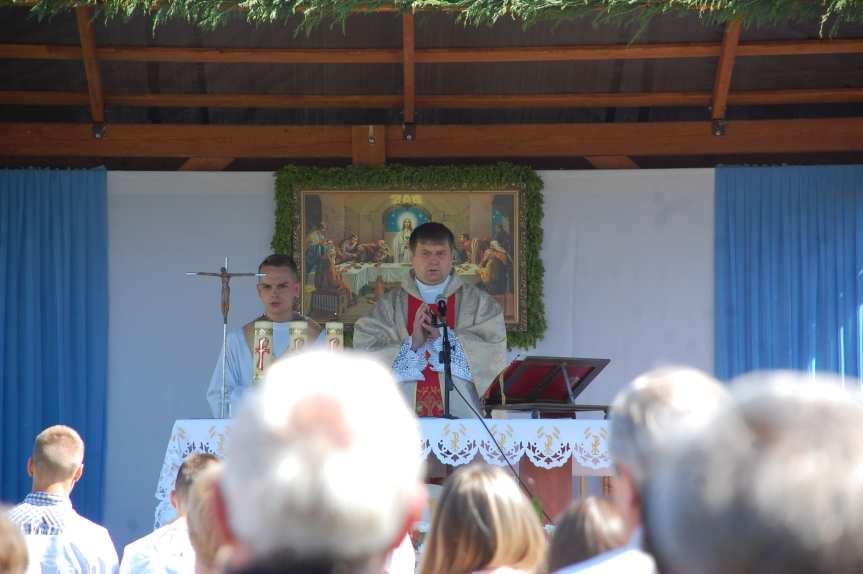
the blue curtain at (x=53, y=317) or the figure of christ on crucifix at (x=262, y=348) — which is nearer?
the figure of christ on crucifix at (x=262, y=348)

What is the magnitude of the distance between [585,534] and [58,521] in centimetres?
263

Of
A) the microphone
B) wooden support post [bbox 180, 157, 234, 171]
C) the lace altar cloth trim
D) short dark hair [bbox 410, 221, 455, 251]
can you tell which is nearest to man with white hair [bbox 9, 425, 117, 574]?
the lace altar cloth trim

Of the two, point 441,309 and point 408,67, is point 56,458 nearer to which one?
point 441,309

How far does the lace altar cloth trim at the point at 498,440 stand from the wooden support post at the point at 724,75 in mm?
3335

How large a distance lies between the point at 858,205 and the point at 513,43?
9.81 feet

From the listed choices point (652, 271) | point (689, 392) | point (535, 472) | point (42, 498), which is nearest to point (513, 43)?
point (652, 271)

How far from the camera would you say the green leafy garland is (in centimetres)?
949

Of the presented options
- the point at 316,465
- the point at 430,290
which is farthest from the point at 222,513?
the point at 430,290

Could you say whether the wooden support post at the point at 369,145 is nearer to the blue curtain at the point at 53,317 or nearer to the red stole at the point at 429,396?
the blue curtain at the point at 53,317

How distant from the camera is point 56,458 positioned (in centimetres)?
468

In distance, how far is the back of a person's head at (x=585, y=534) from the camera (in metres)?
2.62

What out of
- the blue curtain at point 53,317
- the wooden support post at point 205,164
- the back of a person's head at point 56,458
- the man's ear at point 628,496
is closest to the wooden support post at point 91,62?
the blue curtain at point 53,317

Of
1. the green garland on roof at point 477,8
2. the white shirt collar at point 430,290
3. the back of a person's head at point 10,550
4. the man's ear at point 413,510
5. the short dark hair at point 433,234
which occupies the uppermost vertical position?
the green garland on roof at point 477,8

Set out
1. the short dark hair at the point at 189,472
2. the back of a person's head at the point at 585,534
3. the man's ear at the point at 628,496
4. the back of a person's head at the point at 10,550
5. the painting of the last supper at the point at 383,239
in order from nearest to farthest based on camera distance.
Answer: the man's ear at the point at 628,496, the back of a person's head at the point at 10,550, the back of a person's head at the point at 585,534, the short dark hair at the point at 189,472, the painting of the last supper at the point at 383,239
